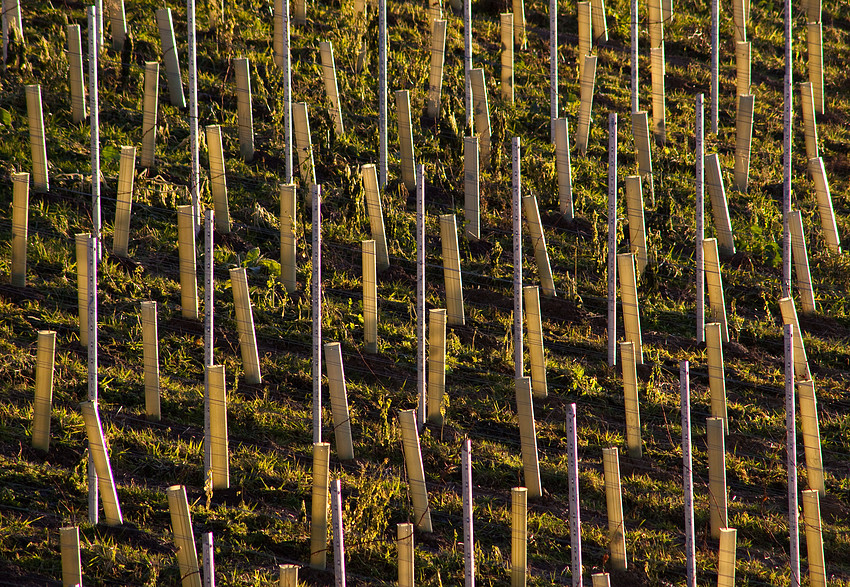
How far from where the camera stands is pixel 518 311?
5.25 meters

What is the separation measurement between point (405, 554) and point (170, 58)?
A: 415 cm

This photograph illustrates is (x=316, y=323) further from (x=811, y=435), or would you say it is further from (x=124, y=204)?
(x=811, y=435)

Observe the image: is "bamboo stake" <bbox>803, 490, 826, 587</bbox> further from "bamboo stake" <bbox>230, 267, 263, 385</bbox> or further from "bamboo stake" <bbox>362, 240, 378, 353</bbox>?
"bamboo stake" <bbox>230, 267, 263, 385</bbox>

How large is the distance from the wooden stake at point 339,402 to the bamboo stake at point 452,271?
93cm

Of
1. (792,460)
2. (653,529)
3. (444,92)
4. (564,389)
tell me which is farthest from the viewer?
(444,92)

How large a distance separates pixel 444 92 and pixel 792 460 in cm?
381

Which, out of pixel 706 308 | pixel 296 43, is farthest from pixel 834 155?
pixel 296 43

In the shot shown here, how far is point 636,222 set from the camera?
20.6 feet

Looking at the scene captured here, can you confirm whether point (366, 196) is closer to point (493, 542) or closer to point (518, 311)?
point (518, 311)

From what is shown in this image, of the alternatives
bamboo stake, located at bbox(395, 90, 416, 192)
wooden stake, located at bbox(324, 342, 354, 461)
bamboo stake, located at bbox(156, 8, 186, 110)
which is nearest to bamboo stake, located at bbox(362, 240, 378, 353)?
wooden stake, located at bbox(324, 342, 354, 461)

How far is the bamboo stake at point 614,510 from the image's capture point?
4.75 metres

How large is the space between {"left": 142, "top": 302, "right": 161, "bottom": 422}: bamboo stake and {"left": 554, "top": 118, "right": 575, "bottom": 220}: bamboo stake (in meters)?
2.74

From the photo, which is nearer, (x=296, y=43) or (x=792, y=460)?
(x=792, y=460)

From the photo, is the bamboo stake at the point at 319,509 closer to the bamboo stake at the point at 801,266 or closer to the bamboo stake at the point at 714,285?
the bamboo stake at the point at 714,285
